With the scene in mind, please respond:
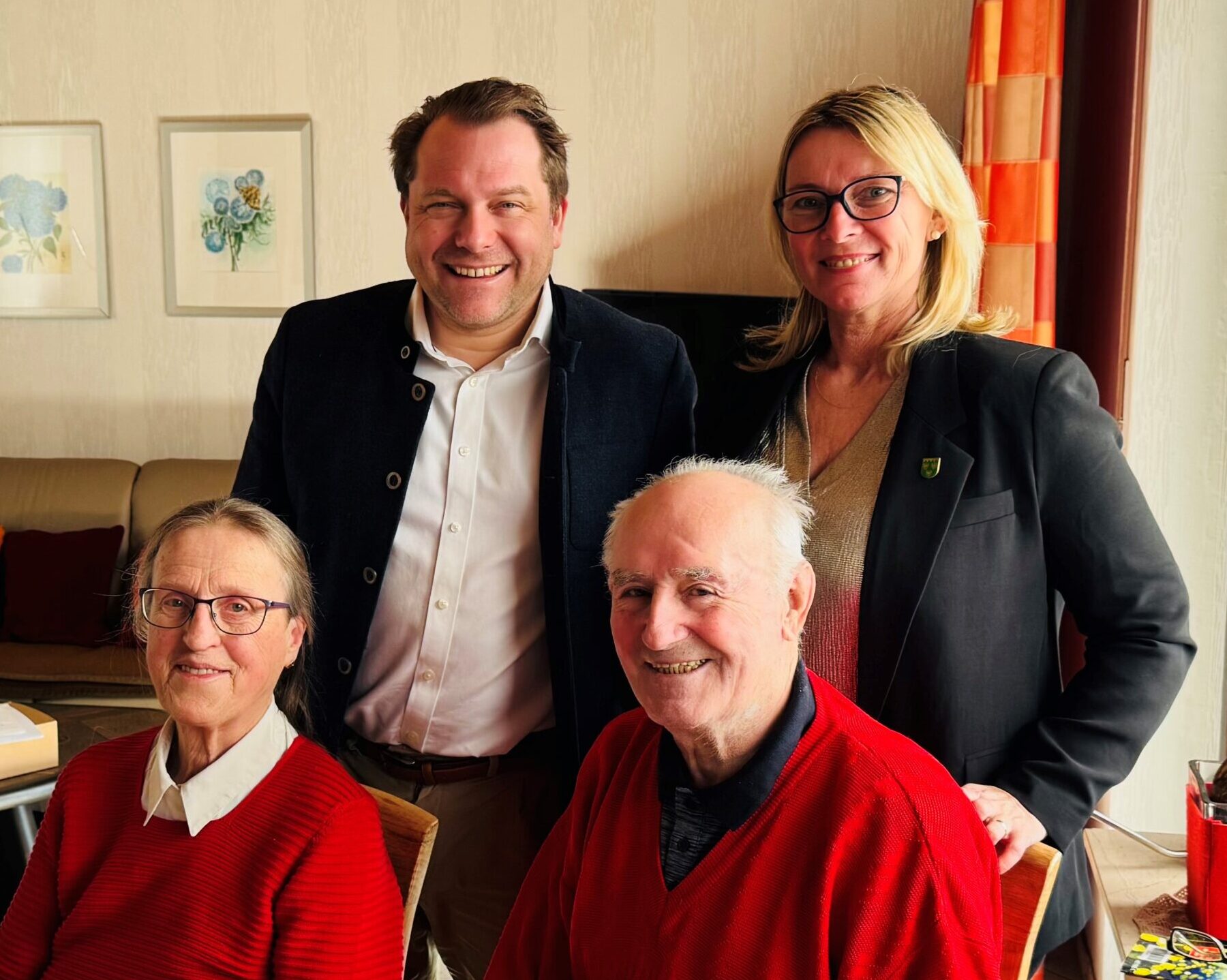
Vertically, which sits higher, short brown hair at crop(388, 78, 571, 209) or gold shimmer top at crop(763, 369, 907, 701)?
short brown hair at crop(388, 78, 571, 209)

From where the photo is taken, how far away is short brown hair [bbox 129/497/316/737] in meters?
1.68

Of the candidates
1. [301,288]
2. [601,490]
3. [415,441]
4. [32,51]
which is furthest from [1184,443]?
[32,51]

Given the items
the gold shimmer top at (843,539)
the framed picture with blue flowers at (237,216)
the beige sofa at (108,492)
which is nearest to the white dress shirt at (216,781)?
the gold shimmer top at (843,539)

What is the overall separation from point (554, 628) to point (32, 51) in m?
4.44

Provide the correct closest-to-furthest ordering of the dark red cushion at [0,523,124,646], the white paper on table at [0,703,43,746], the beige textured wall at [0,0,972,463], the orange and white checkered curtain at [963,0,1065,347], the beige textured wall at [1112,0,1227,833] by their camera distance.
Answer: the white paper on table at [0,703,43,746] < the beige textured wall at [1112,0,1227,833] < the orange and white checkered curtain at [963,0,1065,347] < the dark red cushion at [0,523,124,646] < the beige textured wall at [0,0,972,463]

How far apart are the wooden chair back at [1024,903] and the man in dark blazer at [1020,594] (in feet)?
0.26

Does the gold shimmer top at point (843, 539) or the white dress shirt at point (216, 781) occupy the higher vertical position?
the gold shimmer top at point (843, 539)

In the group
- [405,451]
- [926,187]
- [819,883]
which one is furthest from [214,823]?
[926,187]

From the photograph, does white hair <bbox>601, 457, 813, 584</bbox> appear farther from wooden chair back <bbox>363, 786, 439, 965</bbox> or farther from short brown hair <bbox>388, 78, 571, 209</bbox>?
short brown hair <bbox>388, 78, 571, 209</bbox>

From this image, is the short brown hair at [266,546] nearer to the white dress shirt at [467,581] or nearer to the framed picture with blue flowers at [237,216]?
the white dress shirt at [467,581]

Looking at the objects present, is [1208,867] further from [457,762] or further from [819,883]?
[457,762]

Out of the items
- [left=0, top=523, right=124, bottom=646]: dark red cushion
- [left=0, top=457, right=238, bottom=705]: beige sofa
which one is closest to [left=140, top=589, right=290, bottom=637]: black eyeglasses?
[left=0, top=523, right=124, bottom=646]: dark red cushion

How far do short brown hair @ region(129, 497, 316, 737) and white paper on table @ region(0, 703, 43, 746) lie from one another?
0.78 metres

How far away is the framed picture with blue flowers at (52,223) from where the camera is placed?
16.4 feet
